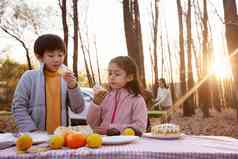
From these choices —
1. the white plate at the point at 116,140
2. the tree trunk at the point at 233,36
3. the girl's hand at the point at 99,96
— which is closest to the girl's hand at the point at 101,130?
the girl's hand at the point at 99,96

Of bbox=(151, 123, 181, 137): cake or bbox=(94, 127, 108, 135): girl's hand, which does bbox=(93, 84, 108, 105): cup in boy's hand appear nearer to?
bbox=(94, 127, 108, 135): girl's hand

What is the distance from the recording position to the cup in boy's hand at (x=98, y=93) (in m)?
2.58

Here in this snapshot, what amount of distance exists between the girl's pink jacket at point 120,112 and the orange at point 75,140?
2.42 ft

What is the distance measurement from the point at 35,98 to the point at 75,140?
110cm

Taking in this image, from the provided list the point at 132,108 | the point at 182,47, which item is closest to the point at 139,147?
the point at 132,108

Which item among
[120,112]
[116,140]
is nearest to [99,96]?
[120,112]

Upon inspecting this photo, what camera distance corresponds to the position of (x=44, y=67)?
291cm

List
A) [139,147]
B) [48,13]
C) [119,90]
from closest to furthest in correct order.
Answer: [139,147] → [119,90] → [48,13]

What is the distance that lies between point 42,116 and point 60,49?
530mm

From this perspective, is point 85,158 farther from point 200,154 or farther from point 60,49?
point 60,49

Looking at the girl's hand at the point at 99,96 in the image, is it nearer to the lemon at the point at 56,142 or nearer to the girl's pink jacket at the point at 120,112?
the girl's pink jacket at the point at 120,112

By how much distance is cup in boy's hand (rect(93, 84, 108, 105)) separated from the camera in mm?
2578

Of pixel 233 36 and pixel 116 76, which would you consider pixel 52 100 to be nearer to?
pixel 116 76

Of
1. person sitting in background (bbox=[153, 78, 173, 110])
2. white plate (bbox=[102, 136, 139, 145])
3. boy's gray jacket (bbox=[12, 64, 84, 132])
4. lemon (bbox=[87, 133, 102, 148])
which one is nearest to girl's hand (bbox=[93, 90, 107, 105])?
boy's gray jacket (bbox=[12, 64, 84, 132])
